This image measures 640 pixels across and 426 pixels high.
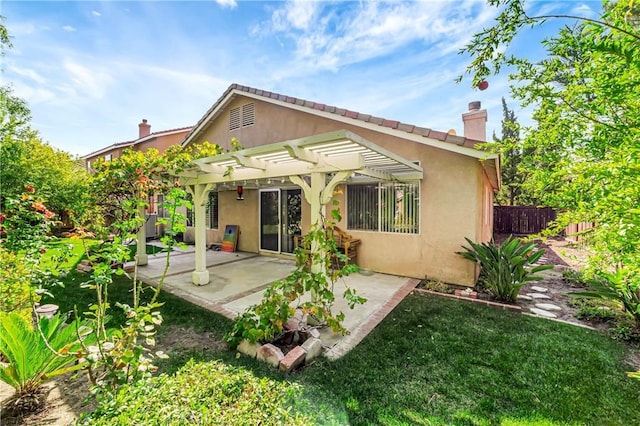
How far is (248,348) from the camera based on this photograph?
4.30 meters

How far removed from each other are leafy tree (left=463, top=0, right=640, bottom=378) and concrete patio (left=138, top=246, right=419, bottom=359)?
12.0 ft

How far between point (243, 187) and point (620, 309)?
12.7m

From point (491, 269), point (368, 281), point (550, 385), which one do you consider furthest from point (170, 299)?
point (491, 269)

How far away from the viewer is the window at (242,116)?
39.4 ft

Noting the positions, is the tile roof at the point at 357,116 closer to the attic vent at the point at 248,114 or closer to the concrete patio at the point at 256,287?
the attic vent at the point at 248,114

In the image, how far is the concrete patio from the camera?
5.31 metres

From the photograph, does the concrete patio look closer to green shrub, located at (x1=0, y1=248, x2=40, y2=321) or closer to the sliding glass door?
the sliding glass door

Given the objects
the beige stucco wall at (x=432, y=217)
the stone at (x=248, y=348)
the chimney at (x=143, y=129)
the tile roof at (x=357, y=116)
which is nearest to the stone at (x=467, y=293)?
the beige stucco wall at (x=432, y=217)

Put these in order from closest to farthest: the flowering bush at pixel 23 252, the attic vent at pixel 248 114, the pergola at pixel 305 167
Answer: the flowering bush at pixel 23 252
the pergola at pixel 305 167
the attic vent at pixel 248 114

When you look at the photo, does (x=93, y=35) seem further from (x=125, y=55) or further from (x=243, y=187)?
(x=243, y=187)

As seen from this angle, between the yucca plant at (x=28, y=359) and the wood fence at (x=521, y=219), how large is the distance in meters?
27.1

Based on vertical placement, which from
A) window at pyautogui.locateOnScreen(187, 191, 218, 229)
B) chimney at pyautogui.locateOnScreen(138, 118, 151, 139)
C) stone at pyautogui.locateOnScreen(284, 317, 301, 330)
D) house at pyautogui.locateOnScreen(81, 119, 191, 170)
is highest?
chimney at pyautogui.locateOnScreen(138, 118, 151, 139)

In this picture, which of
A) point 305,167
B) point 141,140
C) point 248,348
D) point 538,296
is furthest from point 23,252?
point 141,140

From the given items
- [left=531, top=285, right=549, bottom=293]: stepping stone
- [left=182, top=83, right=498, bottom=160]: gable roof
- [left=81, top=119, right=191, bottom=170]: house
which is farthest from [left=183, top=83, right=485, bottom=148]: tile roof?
[left=81, top=119, right=191, bottom=170]: house
